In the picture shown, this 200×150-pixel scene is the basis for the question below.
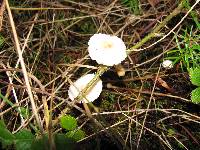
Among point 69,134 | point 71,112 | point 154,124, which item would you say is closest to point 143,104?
point 154,124

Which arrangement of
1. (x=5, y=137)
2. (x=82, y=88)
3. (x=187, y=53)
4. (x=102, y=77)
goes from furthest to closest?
(x=102, y=77) < (x=187, y=53) < (x=82, y=88) < (x=5, y=137)

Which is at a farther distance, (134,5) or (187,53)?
(134,5)

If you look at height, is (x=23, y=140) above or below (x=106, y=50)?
below

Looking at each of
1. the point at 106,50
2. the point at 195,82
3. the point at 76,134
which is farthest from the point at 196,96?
the point at 76,134

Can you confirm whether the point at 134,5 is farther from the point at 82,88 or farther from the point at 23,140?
the point at 23,140

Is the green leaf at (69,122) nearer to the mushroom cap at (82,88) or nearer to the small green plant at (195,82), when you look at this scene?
the mushroom cap at (82,88)

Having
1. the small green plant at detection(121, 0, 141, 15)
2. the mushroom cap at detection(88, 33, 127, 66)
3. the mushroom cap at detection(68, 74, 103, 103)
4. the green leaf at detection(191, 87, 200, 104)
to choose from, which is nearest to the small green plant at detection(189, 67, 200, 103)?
the green leaf at detection(191, 87, 200, 104)

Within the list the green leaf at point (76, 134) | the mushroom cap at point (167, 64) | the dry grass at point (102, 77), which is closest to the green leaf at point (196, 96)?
the dry grass at point (102, 77)

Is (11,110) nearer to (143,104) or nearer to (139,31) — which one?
(143,104)
